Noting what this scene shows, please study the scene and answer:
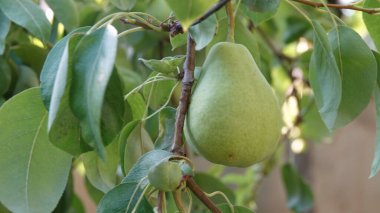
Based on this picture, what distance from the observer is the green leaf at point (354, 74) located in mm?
720

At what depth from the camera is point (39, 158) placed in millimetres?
727

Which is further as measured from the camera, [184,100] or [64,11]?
[64,11]

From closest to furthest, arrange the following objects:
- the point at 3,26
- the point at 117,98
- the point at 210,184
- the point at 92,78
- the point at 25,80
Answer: the point at 92,78 < the point at 117,98 < the point at 3,26 < the point at 25,80 < the point at 210,184

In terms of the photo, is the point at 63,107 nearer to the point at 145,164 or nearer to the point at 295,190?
the point at 145,164

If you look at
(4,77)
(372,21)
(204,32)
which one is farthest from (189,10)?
(4,77)

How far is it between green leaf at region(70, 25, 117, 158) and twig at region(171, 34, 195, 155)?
0.09m

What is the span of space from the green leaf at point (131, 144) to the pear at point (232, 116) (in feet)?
0.36

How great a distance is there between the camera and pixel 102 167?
0.77m

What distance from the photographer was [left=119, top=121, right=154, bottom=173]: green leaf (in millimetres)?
720

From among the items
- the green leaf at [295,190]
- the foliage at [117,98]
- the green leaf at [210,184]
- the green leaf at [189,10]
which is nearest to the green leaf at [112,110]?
the foliage at [117,98]

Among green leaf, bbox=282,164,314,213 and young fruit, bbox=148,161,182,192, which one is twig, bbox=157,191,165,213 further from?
green leaf, bbox=282,164,314,213

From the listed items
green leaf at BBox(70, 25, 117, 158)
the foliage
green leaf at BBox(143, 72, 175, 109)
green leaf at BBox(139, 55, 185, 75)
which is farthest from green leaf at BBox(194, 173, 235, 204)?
green leaf at BBox(70, 25, 117, 158)

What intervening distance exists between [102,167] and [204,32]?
8.7 inches

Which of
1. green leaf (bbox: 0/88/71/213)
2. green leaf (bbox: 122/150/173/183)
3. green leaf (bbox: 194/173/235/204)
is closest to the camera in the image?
green leaf (bbox: 122/150/173/183)
